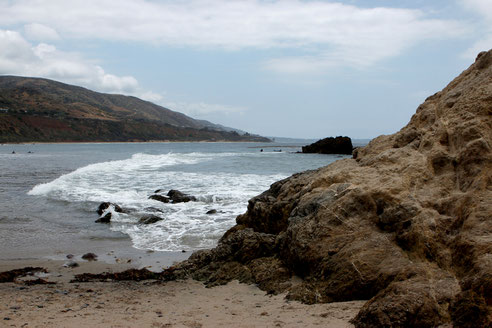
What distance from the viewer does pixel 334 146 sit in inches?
1975

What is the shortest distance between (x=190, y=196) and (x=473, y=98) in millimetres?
10454

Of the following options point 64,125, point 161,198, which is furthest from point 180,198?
point 64,125

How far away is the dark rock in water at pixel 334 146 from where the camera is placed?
48.8 meters

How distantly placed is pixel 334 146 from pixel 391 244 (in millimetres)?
46596

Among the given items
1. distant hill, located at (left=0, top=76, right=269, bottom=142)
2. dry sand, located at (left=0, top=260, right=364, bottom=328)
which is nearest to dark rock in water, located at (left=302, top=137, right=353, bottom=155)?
dry sand, located at (left=0, top=260, right=364, bottom=328)

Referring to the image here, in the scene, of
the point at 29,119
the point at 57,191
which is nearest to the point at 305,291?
the point at 57,191

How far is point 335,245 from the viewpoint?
4852mm

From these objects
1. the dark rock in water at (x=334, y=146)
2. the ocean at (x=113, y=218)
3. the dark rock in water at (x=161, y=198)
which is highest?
the dark rock in water at (x=334, y=146)

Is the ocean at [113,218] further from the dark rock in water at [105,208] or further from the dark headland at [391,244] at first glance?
the dark headland at [391,244]

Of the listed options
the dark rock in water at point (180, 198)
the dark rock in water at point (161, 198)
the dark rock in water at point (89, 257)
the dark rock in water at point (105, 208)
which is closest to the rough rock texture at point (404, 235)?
the dark rock in water at point (89, 257)

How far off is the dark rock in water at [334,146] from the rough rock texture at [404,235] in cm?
4301

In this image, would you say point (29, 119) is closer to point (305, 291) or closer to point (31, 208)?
point (31, 208)

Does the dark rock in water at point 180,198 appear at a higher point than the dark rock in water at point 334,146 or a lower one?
lower

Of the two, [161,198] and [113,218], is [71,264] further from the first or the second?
[161,198]
